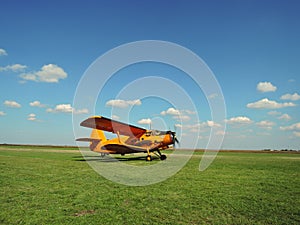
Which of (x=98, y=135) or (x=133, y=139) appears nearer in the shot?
(x=133, y=139)

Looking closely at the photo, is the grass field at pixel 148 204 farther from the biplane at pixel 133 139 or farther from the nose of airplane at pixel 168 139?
the nose of airplane at pixel 168 139

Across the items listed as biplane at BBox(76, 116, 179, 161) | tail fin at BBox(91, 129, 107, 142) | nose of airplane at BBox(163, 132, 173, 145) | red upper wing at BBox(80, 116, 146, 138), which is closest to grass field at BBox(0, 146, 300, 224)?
red upper wing at BBox(80, 116, 146, 138)

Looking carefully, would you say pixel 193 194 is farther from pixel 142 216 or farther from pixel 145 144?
pixel 145 144

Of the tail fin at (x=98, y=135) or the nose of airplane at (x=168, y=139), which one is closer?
the nose of airplane at (x=168, y=139)

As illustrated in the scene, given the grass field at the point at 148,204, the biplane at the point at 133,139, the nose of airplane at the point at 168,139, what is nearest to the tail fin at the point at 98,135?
the biplane at the point at 133,139

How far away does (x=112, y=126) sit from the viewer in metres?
20.1

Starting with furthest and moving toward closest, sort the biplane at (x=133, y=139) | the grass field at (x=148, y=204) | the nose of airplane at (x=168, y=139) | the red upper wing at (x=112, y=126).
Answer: the nose of airplane at (x=168, y=139)
the biplane at (x=133, y=139)
the red upper wing at (x=112, y=126)
the grass field at (x=148, y=204)

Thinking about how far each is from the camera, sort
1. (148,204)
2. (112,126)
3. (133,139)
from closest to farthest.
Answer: (148,204) < (112,126) < (133,139)

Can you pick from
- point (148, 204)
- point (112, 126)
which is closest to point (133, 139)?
point (112, 126)

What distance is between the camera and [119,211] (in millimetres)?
5109

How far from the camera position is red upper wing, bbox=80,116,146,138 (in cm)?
1793

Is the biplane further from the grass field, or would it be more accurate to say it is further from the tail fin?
the grass field

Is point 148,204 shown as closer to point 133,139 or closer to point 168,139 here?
point 168,139

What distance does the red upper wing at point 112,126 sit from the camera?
58.8 ft
